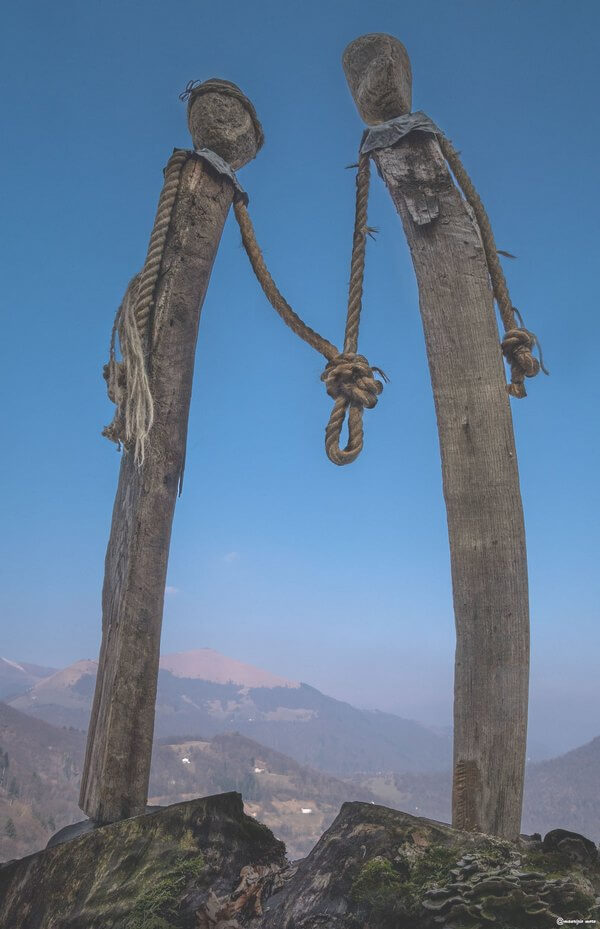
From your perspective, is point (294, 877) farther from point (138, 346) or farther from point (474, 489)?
point (138, 346)

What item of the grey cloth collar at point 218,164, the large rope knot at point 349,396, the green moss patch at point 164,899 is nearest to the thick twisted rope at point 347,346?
the large rope knot at point 349,396

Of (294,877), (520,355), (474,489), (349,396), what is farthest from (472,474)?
(294,877)

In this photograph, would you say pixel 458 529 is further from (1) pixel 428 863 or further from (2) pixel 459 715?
(1) pixel 428 863

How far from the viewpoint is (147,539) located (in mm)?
2461

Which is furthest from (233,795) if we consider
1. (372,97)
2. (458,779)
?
(372,97)

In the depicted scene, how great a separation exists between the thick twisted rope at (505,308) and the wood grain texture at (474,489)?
0.83 ft

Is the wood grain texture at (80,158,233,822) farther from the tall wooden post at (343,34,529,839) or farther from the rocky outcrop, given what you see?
the tall wooden post at (343,34,529,839)

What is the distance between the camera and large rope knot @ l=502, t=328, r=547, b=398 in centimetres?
295

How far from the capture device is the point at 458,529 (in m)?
2.29

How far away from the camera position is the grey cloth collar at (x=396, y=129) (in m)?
2.86

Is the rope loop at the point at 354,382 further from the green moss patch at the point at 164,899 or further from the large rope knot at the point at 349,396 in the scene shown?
the green moss patch at the point at 164,899

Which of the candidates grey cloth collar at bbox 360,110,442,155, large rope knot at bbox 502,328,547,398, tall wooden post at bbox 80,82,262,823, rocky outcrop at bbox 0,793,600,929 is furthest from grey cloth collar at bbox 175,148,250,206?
rocky outcrop at bbox 0,793,600,929

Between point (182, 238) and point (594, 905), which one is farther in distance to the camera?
point (182, 238)

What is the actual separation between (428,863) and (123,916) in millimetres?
688
